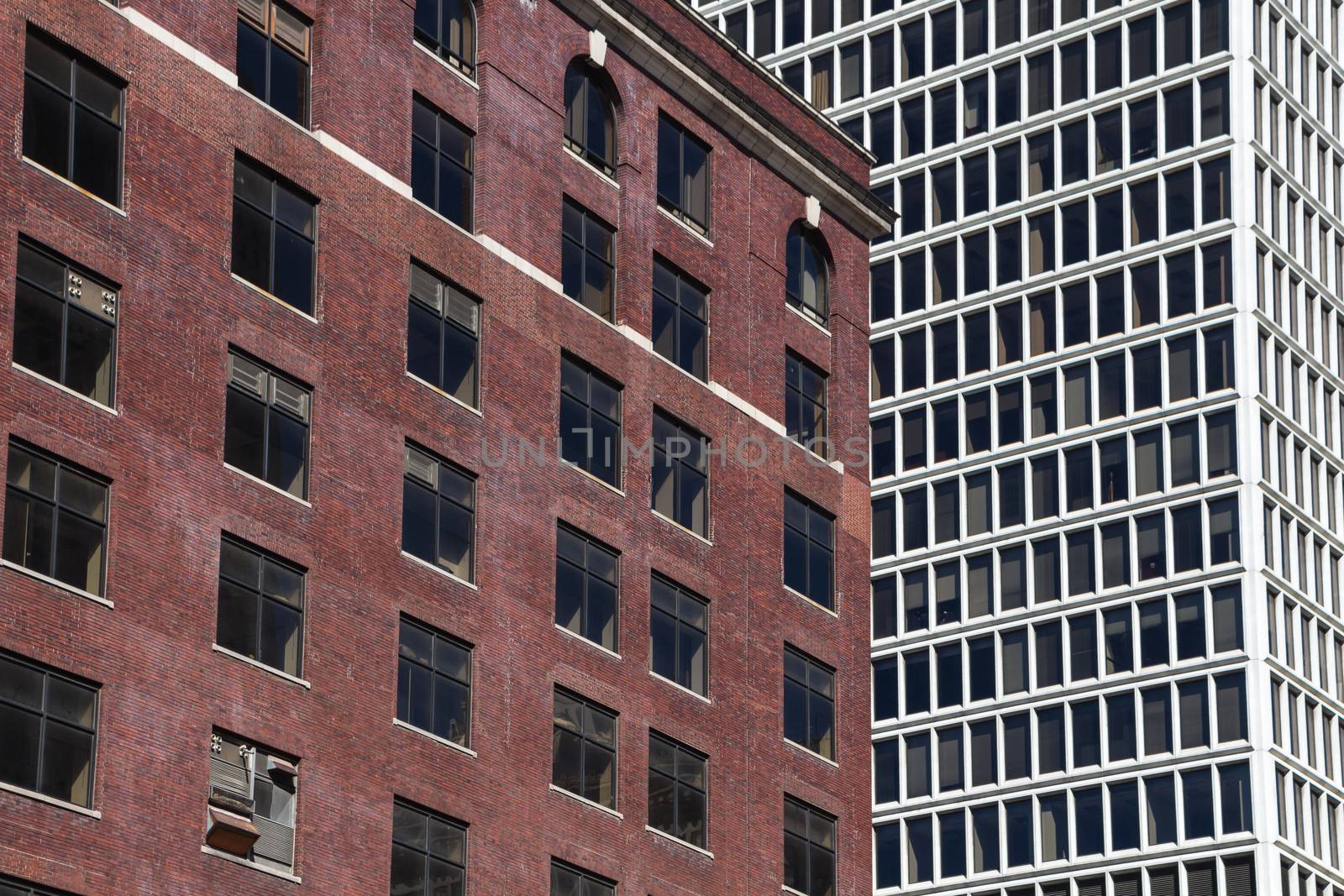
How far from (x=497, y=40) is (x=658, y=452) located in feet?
32.2

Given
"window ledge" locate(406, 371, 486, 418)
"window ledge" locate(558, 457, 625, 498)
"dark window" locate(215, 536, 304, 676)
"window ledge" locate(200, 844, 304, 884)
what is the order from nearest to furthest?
"window ledge" locate(200, 844, 304, 884) < "dark window" locate(215, 536, 304, 676) < "window ledge" locate(406, 371, 486, 418) < "window ledge" locate(558, 457, 625, 498)

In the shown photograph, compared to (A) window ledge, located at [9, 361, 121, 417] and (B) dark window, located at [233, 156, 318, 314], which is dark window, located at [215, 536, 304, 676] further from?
(B) dark window, located at [233, 156, 318, 314]

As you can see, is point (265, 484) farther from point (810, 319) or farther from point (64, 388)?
point (810, 319)

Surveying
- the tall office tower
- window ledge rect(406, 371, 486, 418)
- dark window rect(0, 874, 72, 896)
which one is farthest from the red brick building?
the tall office tower

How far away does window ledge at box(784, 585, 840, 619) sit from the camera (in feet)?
211

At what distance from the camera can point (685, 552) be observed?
61.0 metres

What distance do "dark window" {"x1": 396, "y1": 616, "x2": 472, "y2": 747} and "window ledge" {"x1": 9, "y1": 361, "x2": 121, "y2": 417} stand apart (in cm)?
813

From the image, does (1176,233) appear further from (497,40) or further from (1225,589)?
(497,40)

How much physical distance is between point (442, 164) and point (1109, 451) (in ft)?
215

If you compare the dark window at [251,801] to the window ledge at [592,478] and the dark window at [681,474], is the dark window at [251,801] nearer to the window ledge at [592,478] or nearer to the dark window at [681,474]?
the window ledge at [592,478]

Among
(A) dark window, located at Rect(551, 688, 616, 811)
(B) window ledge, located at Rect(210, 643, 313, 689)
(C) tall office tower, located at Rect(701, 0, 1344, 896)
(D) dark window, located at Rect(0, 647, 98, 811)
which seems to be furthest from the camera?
(C) tall office tower, located at Rect(701, 0, 1344, 896)

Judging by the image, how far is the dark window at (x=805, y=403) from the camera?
2630 inches

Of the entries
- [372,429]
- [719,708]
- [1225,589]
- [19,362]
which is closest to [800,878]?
[719,708]

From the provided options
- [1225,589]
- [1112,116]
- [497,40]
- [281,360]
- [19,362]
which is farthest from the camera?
[1112,116]
